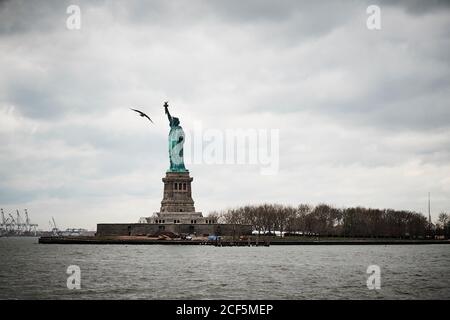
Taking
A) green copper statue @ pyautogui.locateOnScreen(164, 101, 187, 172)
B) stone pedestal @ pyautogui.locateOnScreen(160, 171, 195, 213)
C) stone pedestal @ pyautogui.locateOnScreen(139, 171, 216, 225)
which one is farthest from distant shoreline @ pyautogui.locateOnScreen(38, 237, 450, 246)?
green copper statue @ pyautogui.locateOnScreen(164, 101, 187, 172)

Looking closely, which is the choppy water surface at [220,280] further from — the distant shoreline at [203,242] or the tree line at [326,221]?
the tree line at [326,221]

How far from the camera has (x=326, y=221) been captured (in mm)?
171250

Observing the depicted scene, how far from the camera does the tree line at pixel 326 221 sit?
161m

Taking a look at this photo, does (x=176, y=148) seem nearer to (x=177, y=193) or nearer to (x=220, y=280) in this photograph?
(x=177, y=193)

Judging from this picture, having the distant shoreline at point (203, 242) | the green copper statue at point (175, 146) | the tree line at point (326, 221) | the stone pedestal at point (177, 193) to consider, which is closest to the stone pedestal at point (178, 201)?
the stone pedestal at point (177, 193)

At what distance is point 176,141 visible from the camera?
138 metres

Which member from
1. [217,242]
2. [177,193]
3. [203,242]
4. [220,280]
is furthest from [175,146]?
[220,280]

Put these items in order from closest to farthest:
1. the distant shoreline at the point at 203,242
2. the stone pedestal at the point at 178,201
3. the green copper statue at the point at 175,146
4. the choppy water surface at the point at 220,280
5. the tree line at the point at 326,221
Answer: the choppy water surface at the point at 220,280 → the distant shoreline at the point at 203,242 → the stone pedestal at the point at 178,201 → the green copper statue at the point at 175,146 → the tree line at the point at 326,221

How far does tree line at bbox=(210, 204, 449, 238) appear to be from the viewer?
161000 mm
